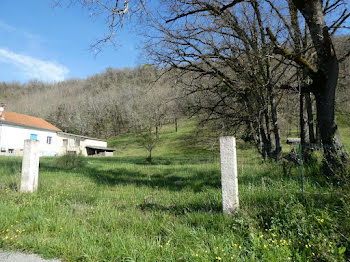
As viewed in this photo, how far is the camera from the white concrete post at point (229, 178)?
12.0 feet

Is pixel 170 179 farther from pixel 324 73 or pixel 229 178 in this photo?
pixel 324 73

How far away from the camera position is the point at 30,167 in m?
5.92

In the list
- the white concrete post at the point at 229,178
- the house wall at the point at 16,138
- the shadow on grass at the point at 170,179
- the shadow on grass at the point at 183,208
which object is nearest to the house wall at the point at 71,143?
the house wall at the point at 16,138

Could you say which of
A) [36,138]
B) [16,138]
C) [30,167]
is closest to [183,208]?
[30,167]

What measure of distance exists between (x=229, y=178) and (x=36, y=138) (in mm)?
42207

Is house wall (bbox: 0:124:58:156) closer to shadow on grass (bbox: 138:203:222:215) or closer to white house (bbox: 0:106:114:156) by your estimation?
white house (bbox: 0:106:114:156)

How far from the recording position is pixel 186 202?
4.71 m

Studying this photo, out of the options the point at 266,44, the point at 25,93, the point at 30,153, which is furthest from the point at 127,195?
the point at 25,93

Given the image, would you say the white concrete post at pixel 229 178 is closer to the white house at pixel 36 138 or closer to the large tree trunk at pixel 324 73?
the large tree trunk at pixel 324 73

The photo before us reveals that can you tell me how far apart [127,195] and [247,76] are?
5.77 metres

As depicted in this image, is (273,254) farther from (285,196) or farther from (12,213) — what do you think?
(12,213)

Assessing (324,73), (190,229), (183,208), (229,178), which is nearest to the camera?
(190,229)

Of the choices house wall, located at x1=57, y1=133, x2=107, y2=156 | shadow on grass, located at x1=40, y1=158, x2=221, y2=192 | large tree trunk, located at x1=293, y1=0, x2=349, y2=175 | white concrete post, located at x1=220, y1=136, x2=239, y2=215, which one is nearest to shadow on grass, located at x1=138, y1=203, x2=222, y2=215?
white concrete post, located at x1=220, y1=136, x2=239, y2=215

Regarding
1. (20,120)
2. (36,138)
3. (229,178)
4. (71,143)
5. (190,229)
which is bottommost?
(190,229)
